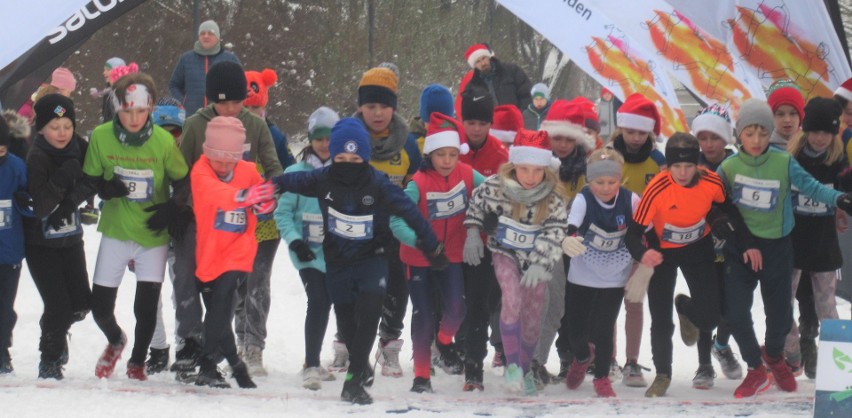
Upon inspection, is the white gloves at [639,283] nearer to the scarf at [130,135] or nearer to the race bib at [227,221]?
the race bib at [227,221]

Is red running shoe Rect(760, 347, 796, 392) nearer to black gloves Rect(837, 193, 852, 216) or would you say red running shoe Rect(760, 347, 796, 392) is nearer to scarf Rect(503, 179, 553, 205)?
black gloves Rect(837, 193, 852, 216)

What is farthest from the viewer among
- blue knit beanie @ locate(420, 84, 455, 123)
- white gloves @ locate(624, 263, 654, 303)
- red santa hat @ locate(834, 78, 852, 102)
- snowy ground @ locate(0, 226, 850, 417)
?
blue knit beanie @ locate(420, 84, 455, 123)

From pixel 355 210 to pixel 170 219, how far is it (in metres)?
1.07

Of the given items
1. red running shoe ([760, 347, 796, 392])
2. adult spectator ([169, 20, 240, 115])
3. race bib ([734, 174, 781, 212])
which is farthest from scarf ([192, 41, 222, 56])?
red running shoe ([760, 347, 796, 392])

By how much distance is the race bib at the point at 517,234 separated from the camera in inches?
283

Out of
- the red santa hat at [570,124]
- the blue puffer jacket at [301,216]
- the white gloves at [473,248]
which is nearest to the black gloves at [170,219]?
the blue puffer jacket at [301,216]

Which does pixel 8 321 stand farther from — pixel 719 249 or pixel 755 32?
pixel 755 32

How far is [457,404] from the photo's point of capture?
22.2ft

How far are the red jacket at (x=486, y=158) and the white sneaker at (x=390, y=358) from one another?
1.26m

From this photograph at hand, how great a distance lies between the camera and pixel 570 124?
26.3ft

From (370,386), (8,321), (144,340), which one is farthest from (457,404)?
(8,321)

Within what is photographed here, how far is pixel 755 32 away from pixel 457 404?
118 inches

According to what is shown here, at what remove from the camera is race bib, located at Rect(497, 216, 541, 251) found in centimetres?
719

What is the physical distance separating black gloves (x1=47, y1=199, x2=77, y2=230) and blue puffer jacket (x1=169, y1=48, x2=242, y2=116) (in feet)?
12.2
